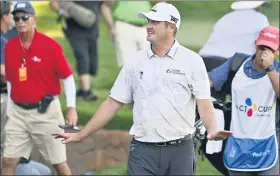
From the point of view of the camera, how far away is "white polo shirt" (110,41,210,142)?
7.59 metres

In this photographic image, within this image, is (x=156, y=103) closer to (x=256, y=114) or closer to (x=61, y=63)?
(x=256, y=114)

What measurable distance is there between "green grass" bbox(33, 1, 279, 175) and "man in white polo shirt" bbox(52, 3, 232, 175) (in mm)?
3806

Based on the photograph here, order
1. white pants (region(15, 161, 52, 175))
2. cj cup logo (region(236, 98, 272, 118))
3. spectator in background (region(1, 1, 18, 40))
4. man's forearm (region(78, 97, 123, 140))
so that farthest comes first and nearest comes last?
spectator in background (region(1, 1, 18, 40)) → white pants (region(15, 161, 52, 175)) → cj cup logo (region(236, 98, 272, 118)) → man's forearm (region(78, 97, 123, 140))

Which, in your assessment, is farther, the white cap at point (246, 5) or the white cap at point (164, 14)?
the white cap at point (246, 5)

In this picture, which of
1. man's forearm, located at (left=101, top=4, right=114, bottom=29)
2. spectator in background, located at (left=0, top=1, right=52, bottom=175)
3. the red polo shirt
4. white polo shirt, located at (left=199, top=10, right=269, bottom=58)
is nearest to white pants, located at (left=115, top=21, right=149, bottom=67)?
man's forearm, located at (left=101, top=4, right=114, bottom=29)

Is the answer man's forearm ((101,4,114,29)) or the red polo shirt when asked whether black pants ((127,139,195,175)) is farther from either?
man's forearm ((101,4,114,29))

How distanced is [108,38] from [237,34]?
30.9ft

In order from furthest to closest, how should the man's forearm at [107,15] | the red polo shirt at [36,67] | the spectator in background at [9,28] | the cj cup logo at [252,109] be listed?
the man's forearm at [107,15] → the spectator in background at [9,28] → the red polo shirt at [36,67] → the cj cup logo at [252,109]

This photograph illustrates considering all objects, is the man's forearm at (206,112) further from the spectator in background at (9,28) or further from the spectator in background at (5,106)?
the spectator in background at (9,28)

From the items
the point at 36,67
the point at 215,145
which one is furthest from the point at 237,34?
the point at 36,67

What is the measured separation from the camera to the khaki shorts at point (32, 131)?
9.62m

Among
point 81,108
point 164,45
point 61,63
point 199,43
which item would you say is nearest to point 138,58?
point 164,45

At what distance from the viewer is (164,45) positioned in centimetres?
769

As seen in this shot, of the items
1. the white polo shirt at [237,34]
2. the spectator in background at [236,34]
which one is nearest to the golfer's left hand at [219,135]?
the spectator in background at [236,34]
